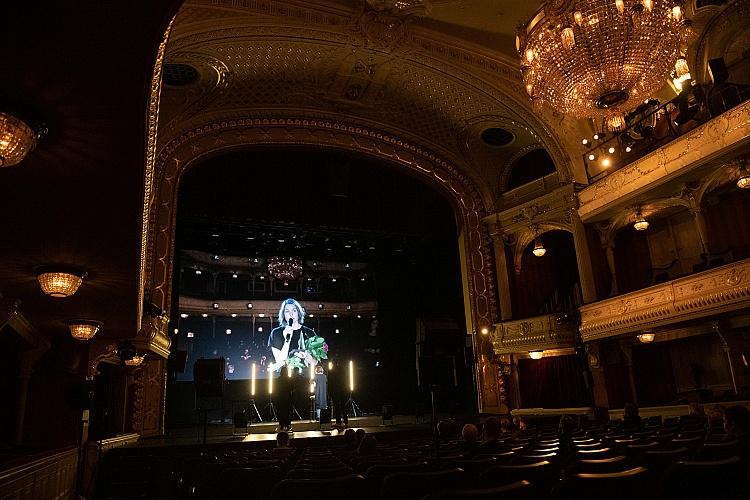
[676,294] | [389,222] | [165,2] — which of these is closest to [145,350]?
[389,222]

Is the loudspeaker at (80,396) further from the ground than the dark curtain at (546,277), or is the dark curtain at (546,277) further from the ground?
the dark curtain at (546,277)

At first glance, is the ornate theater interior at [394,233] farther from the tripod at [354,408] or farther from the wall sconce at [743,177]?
the tripod at [354,408]

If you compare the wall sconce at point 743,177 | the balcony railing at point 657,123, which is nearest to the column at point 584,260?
the balcony railing at point 657,123

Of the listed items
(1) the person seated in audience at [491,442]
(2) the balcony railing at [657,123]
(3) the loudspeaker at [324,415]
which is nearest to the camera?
(1) the person seated in audience at [491,442]

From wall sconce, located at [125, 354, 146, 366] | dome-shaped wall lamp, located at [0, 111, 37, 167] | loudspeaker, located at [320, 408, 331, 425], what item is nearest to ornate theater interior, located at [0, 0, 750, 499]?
dome-shaped wall lamp, located at [0, 111, 37, 167]

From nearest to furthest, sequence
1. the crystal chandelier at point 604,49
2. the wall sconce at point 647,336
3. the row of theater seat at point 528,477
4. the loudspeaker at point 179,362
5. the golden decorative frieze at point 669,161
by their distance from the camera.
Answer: the row of theater seat at point 528,477
the crystal chandelier at point 604,49
the golden decorative frieze at point 669,161
the loudspeaker at point 179,362
the wall sconce at point 647,336

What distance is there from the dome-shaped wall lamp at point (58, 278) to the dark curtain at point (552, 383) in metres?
13.1

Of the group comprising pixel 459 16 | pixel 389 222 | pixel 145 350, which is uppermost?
pixel 459 16

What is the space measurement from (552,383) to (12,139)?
15.4m

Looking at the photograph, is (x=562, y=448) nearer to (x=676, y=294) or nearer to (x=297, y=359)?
(x=676, y=294)

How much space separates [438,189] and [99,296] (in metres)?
12.4

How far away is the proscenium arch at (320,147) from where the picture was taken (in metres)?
14.0

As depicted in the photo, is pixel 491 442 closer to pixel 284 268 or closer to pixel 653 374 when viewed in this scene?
pixel 653 374

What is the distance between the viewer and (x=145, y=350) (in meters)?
11.6
